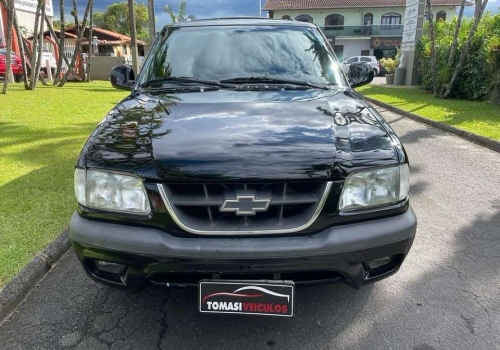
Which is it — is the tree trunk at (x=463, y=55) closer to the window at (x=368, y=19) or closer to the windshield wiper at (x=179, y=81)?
the windshield wiper at (x=179, y=81)

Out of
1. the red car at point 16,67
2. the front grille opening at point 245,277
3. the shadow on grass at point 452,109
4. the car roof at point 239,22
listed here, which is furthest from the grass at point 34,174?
the red car at point 16,67

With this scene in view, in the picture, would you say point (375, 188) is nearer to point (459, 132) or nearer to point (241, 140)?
point (241, 140)

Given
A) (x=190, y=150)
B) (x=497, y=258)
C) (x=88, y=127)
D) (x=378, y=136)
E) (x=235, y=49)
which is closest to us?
(x=190, y=150)

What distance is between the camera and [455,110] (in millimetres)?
9938

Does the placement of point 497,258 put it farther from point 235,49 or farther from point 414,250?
point 235,49

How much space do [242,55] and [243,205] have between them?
1.77 metres

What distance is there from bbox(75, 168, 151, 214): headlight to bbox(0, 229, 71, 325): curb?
0.99 metres

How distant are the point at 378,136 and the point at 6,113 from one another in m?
8.64

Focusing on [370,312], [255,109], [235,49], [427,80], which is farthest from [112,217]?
[427,80]

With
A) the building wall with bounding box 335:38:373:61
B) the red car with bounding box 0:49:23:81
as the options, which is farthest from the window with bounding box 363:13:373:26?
the red car with bounding box 0:49:23:81

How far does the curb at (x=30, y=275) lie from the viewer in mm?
2514

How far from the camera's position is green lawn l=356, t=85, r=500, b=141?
7.62m

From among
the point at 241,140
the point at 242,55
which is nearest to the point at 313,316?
the point at 241,140

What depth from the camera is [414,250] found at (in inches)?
127
